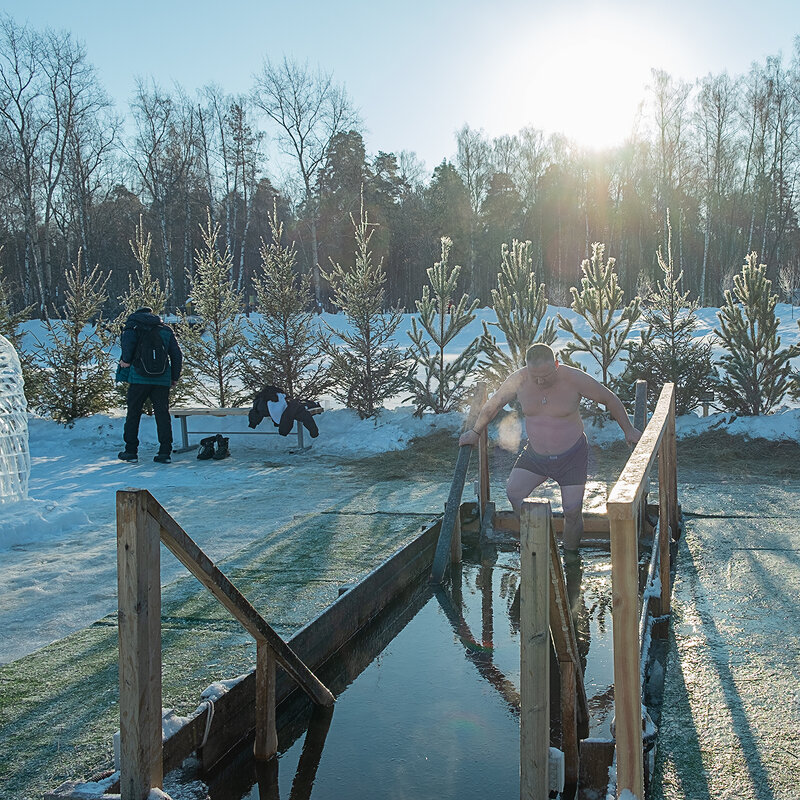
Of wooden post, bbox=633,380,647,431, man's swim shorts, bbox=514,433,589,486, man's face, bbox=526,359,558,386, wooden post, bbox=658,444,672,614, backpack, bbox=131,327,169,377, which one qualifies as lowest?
wooden post, bbox=658,444,672,614

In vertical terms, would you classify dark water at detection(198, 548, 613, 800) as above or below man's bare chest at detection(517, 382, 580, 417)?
below

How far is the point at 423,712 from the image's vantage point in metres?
3.91

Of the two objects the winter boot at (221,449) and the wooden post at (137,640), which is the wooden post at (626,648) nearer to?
the wooden post at (137,640)

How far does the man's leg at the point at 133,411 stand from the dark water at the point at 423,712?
634 centimetres

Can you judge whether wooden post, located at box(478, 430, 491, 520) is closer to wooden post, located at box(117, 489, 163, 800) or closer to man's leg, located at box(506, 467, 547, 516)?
man's leg, located at box(506, 467, 547, 516)

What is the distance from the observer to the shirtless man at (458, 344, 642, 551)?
19.5 ft

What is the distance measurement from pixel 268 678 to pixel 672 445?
3.76 m

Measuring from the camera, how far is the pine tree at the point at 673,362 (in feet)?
38.3

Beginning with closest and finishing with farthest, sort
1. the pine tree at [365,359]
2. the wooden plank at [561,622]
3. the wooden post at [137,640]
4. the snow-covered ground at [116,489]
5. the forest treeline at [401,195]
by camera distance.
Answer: the wooden post at [137,640]
the wooden plank at [561,622]
the snow-covered ground at [116,489]
the pine tree at [365,359]
the forest treeline at [401,195]

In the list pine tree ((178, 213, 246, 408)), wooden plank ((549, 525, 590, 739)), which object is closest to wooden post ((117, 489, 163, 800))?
wooden plank ((549, 525, 590, 739))

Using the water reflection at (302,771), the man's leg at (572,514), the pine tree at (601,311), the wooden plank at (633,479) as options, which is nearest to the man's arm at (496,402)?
the man's leg at (572,514)

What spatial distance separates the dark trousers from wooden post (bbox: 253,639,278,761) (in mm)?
7770

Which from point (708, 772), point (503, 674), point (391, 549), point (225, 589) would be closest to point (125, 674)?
point (225, 589)

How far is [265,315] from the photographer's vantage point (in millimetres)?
13180
